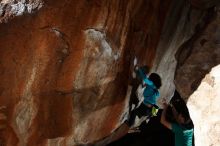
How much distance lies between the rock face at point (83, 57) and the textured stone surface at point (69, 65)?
0.01 metres

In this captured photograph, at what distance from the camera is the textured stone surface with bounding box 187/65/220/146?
16.8ft

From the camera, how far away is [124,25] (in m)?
6.27

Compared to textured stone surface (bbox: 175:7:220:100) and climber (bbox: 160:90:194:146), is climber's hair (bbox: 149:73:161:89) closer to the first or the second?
textured stone surface (bbox: 175:7:220:100)

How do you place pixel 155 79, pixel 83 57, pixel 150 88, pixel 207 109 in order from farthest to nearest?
pixel 155 79
pixel 150 88
pixel 83 57
pixel 207 109

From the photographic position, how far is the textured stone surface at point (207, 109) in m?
5.11

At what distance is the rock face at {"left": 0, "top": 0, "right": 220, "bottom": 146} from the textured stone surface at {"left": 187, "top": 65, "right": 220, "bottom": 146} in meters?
0.23

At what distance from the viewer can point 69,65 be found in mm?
5582

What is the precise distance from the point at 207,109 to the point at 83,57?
202 cm

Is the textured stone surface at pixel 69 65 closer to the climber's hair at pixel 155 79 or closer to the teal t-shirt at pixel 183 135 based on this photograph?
the climber's hair at pixel 155 79

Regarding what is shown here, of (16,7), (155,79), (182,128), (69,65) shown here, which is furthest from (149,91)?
(16,7)

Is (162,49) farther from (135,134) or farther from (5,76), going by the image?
(5,76)

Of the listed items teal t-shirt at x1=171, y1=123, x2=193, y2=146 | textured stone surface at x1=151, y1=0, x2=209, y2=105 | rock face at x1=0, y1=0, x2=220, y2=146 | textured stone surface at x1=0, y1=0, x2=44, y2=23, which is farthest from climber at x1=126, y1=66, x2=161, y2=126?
textured stone surface at x1=0, y1=0, x2=44, y2=23

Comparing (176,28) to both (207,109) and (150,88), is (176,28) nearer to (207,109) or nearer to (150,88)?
(150,88)

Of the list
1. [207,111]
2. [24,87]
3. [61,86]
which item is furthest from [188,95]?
[24,87]
